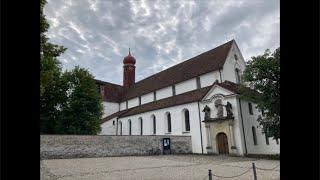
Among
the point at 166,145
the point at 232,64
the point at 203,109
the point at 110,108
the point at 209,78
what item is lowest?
the point at 166,145

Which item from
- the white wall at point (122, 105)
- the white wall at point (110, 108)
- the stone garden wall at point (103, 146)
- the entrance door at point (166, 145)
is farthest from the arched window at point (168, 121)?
the white wall at point (110, 108)

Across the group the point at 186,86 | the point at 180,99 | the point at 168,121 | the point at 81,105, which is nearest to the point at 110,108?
the point at 81,105

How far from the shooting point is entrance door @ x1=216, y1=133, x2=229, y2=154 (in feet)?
84.9

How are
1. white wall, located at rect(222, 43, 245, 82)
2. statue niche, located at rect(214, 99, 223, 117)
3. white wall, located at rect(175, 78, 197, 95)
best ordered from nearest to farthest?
statue niche, located at rect(214, 99, 223, 117) < white wall, located at rect(222, 43, 245, 82) < white wall, located at rect(175, 78, 197, 95)

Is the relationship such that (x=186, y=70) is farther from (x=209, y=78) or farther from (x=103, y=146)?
(x=103, y=146)

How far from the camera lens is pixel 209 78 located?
30.8m

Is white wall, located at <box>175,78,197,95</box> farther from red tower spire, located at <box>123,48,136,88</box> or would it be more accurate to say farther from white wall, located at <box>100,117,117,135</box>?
red tower spire, located at <box>123,48,136,88</box>

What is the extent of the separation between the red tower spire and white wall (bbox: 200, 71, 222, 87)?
69.9 ft

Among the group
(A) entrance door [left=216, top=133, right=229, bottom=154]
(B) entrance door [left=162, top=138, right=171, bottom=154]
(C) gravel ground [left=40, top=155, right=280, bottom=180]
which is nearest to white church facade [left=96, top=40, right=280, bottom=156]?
(A) entrance door [left=216, top=133, right=229, bottom=154]

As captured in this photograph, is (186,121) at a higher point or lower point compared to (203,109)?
lower

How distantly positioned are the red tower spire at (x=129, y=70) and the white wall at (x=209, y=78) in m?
21.3

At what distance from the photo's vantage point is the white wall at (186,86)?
32.8m

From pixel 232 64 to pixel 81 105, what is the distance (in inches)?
719
